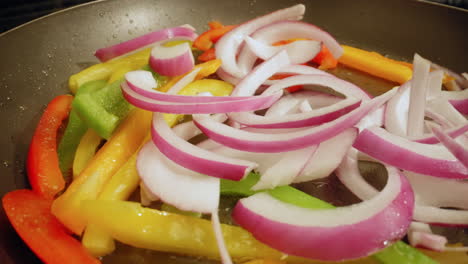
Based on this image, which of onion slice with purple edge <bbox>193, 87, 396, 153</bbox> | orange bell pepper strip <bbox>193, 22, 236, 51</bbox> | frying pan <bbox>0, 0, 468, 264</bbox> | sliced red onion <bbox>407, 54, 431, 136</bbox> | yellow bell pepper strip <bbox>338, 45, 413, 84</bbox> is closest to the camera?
onion slice with purple edge <bbox>193, 87, 396, 153</bbox>

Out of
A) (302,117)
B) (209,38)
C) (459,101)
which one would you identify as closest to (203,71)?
(209,38)

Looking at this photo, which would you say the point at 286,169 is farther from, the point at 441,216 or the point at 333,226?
the point at 441,216

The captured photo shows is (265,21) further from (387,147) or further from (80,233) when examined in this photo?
(80,233)

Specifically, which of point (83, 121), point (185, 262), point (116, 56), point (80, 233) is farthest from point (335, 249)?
point (116, 56)

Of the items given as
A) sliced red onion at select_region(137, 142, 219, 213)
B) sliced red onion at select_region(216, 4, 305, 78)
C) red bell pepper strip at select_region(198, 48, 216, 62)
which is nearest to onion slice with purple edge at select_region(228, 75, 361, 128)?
sliced red onion at select_region(137, 142, 219, 213)

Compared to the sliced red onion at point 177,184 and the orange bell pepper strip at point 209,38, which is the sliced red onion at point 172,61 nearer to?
the orange bell pepper strip at point 209,38

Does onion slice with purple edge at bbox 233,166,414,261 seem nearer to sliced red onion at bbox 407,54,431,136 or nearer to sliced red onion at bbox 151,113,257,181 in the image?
sliced red onion at bbox 151,113,257,181
